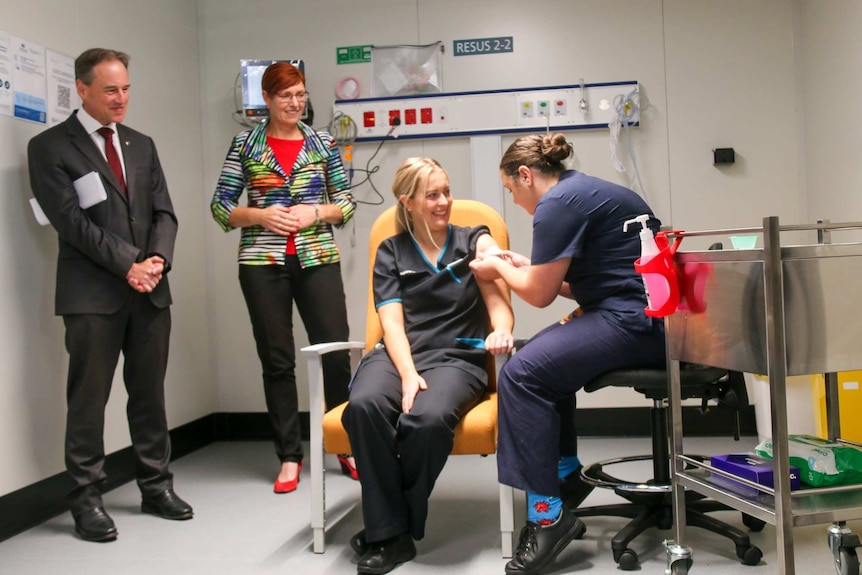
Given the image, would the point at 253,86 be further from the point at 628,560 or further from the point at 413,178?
the point at 628,560

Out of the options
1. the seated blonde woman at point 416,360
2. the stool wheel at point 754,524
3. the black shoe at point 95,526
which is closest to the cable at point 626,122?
the seated blonde woman at point 416,360

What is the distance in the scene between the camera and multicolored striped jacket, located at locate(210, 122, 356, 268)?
3.03 m

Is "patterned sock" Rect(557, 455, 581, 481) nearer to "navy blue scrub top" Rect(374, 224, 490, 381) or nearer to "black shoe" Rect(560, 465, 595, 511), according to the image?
"black shoe" Rect(560, 465, 595, 511)

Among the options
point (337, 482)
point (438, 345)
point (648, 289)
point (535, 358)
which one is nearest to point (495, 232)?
point (438, 345)

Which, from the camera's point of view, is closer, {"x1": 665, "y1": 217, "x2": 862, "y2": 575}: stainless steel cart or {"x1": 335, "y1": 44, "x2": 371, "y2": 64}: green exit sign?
{"x1": 665, "y1": 217, "x2": 862, "y2": 575}: stainless steel cart

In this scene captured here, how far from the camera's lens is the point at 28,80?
2715 millimetres

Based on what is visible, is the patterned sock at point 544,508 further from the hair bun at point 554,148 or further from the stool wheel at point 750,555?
the hair bun at point 554,148

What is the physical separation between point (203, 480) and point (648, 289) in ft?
7.07

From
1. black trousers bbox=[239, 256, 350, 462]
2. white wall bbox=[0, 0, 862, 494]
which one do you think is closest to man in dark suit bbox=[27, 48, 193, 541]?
black trousers bbox=[239, 256, 350, 462]

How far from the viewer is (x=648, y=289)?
6.15 feet

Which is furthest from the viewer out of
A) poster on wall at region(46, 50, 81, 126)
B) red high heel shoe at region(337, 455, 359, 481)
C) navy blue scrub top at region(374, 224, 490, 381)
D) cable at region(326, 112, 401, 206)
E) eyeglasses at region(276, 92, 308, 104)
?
cable at region(326, 112, 401, 206)

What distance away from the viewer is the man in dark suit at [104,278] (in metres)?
2.52

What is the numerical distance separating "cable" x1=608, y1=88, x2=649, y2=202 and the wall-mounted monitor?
1.49 metres

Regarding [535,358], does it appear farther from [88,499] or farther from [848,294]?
[88,499]
